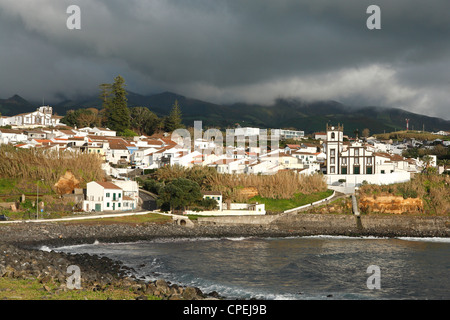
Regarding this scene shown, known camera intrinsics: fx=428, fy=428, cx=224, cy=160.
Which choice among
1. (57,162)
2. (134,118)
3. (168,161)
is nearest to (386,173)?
(168,161)

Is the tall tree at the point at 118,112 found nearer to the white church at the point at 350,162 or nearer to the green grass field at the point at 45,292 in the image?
the white church at the point at 350,162

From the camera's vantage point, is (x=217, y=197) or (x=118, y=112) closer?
(x=217, y=197)

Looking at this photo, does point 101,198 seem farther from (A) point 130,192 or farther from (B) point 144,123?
(B) point 144,123

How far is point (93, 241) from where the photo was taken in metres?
38.8

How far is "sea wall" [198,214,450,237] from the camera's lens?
49.9m

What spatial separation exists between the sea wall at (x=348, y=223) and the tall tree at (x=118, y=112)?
67.1 m

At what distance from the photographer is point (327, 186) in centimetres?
6606

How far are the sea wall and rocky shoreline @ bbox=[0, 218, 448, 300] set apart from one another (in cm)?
66

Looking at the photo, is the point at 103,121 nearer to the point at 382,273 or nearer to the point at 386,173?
the point at 386,173

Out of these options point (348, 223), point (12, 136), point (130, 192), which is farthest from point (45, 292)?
point (12, 136)

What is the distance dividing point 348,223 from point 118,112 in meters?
74.6

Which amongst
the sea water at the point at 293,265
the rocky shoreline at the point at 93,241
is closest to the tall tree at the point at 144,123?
the rocky shoreline at the point at 93,241
